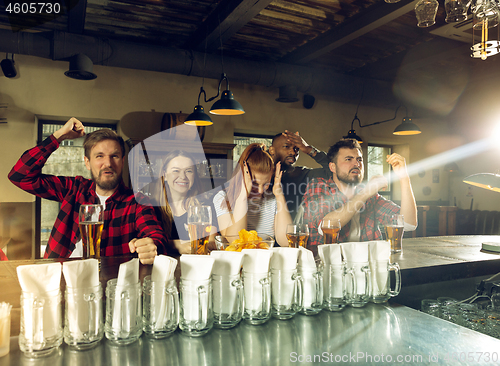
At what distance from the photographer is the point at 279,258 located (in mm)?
955

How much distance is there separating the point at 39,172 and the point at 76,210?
326 mm

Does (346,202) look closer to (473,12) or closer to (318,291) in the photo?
(473,12)

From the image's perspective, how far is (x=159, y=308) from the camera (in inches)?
32.9

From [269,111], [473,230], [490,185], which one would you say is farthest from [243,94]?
[473,230]

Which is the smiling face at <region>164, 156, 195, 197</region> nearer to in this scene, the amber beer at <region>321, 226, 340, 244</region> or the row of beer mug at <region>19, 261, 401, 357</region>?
the amber beer at <region>321, 226, 340, 244</region>

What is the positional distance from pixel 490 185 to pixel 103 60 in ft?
11.7

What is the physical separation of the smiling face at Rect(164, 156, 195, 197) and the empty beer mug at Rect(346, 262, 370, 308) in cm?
157

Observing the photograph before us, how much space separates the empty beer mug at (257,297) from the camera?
2.99 ft

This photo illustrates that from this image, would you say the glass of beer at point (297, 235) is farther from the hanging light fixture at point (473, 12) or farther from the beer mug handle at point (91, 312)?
the hanging light fixture at point (473, 12)

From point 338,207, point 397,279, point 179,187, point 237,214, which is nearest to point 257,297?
point 397,279

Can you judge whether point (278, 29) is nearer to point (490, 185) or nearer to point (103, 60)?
point (103, 60)

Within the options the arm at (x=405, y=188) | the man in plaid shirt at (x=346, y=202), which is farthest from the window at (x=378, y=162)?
the arm at (x=405, y=188)

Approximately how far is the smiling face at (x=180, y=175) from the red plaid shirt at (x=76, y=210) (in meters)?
0.34

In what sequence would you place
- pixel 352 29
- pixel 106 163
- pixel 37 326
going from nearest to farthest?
pixel 37 326 → pixel 106 163 → pixel 352 29
